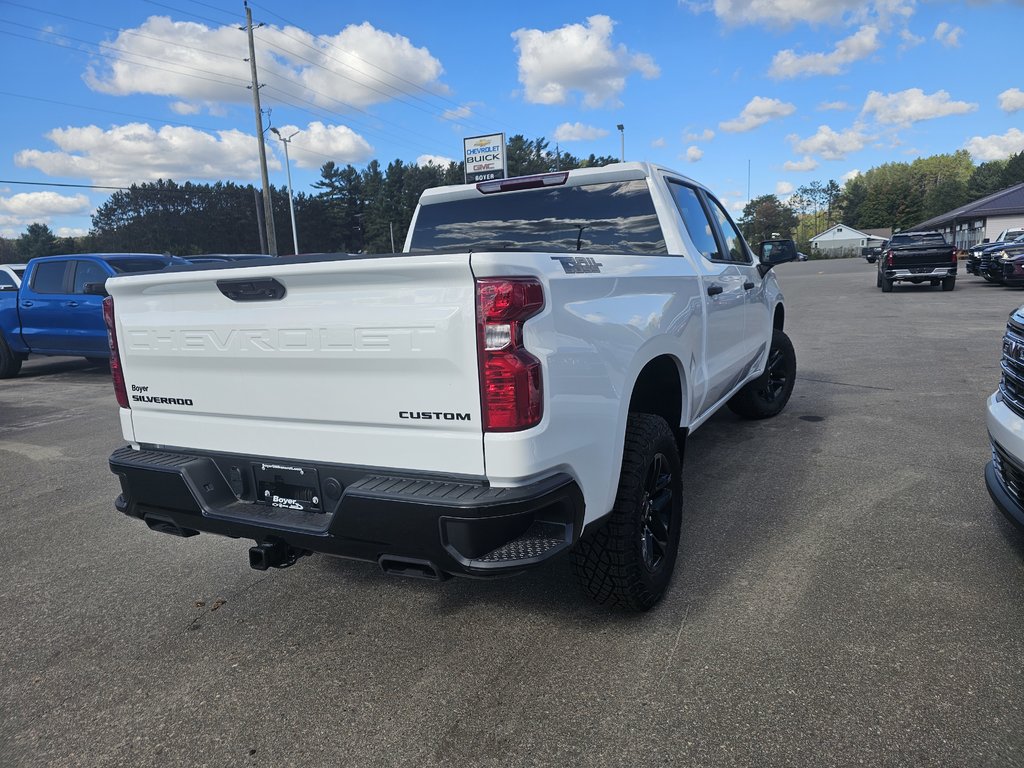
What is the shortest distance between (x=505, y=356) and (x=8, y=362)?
12.5m

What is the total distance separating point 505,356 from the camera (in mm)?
2240

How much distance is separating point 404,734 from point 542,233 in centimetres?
281

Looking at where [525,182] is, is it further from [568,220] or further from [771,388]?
[771,388]

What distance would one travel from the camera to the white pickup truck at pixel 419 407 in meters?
2.27

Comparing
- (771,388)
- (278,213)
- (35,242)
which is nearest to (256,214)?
(278,213)

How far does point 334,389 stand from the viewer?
2539mm

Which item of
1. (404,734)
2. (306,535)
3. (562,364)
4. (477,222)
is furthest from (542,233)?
(404,734)

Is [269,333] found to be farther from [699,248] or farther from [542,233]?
[699,248]

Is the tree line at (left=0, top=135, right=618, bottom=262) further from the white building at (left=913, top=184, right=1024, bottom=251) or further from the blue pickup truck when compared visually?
the blue pickup truck

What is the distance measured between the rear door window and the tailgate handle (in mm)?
9725

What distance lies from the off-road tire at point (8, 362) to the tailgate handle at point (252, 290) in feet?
36.9

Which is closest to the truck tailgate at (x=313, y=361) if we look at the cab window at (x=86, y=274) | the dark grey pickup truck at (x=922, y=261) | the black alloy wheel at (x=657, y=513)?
the black alloy wheel at (x=657, y=513)

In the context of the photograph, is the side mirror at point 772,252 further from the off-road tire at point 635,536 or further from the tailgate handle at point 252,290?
the tailgate handle at point 252,290

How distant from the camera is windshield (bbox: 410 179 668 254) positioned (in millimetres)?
4094
